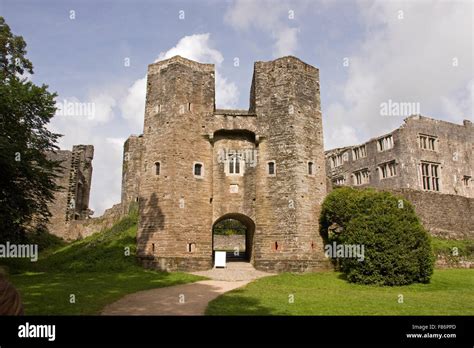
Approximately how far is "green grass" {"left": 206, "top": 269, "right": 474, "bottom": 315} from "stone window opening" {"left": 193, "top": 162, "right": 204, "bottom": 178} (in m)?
8.27

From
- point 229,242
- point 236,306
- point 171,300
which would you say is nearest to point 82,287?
point 171,300

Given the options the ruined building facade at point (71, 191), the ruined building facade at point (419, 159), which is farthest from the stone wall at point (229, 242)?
the ruined building facade at point (71, 191)

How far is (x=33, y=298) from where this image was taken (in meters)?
12.8

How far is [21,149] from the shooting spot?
19594mm

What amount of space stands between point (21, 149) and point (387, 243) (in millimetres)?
19574

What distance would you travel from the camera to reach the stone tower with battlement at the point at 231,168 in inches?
923

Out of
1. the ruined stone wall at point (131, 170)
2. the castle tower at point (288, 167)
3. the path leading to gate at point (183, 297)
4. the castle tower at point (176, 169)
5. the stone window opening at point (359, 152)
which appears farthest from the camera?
the stone window opening at point (359, 152)

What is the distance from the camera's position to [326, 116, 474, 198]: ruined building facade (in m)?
39.4

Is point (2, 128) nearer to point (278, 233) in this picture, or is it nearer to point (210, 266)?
point (210, 266)

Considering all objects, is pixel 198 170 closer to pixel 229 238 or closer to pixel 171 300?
pixel 171 300

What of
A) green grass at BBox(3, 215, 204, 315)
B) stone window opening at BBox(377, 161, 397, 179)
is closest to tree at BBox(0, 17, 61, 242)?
green grass at BBox(3, 215, 204, 315)

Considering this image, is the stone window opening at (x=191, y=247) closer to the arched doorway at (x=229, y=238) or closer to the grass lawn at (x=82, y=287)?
the grass lawn at (x=82, y=287)

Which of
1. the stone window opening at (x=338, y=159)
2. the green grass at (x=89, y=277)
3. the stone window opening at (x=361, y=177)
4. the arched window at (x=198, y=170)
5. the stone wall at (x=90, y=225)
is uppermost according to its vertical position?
the stone window opening at (x=338, y=159)
